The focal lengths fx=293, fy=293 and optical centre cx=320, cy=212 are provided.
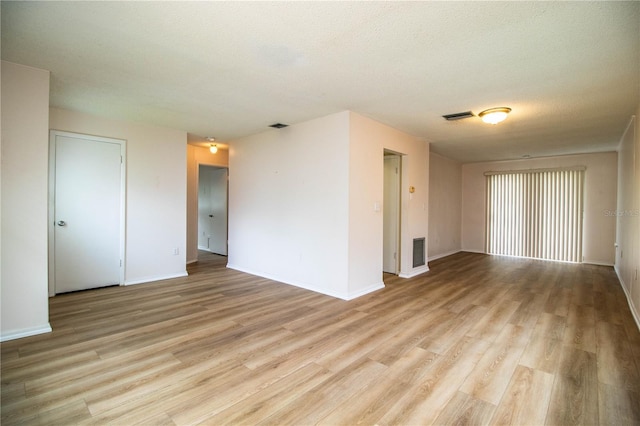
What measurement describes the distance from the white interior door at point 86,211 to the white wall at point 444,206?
6490mm

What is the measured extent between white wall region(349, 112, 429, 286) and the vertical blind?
12.9 feet

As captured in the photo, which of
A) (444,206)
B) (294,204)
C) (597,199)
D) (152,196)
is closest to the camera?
(294,204)

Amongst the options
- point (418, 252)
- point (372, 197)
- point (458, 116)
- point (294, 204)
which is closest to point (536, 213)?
point (418, 252)

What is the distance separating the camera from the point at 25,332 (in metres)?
2.82

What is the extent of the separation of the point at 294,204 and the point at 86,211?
9.99 feet

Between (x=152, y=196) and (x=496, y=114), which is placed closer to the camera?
(x=496, y=114)

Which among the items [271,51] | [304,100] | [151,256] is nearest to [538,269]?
[304,100]

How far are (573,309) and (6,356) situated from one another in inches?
236

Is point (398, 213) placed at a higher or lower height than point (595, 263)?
higher

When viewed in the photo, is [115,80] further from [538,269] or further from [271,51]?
[538,269]

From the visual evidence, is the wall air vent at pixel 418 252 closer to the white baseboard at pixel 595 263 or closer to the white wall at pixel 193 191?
the white baseboard at pixel 595 263

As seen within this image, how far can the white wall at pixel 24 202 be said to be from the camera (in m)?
2.71

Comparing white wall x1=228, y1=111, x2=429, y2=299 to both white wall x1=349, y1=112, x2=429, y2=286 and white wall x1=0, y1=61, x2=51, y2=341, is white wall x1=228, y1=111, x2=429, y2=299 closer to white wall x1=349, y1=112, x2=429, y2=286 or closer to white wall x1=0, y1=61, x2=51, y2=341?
white wall x1=349, y1=112, x2=429, y2=286

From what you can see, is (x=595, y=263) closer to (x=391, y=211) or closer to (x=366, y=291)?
(x=391, y=211)
